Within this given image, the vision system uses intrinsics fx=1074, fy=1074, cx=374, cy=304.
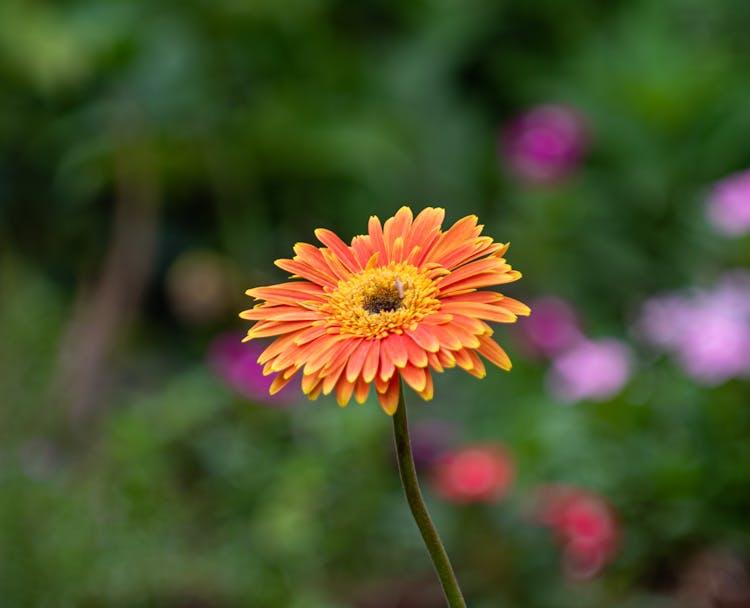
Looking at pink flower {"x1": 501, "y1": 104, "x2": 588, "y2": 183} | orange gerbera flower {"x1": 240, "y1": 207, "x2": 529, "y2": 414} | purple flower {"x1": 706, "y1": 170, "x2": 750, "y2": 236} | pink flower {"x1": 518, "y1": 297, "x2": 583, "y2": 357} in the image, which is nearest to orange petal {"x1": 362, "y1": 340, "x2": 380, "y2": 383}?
orange gerbera flower {"x1": 240, "y1": 207, "x2": 529, "y2": 414}

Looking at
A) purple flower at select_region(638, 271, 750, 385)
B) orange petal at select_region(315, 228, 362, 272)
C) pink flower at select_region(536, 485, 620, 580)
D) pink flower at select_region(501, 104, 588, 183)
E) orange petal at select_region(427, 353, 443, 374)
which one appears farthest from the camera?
pink flower at select_region(501, 104, 588, 183)

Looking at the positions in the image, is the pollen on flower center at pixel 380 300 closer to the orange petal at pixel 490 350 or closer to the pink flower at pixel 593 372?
Answer: the orange petal at pixel 490 350

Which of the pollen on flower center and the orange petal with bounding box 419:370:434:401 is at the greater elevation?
the pollen on flower center

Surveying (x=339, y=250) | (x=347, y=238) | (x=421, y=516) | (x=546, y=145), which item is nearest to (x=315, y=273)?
(x=339, y=250)

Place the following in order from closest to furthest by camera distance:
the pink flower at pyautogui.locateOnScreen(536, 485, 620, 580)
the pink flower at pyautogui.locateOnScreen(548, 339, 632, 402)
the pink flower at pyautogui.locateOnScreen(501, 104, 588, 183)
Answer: the pink flower at pyautogui.locateOnScreen(536, 485, 620, 580), the pink flower at pyautogui.locateOnScreen(548, 339, 632, 402), the pink flower at pyautogui.locateOnScreen(501, 104, 588, 183)

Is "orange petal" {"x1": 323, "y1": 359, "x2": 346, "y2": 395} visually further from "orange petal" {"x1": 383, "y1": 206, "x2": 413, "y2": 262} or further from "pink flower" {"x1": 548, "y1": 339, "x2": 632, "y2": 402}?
"pink flower" {"x1": 548, "y1": 339, "x2": 632, "y2": 402}

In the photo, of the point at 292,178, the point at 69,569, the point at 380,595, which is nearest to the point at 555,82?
the point at 292,178

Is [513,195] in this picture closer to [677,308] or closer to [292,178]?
[292,178]

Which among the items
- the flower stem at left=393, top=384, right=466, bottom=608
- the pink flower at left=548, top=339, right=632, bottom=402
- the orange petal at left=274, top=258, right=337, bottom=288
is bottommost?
the flower stem at left=393, top=384, right=466, bottom=608
